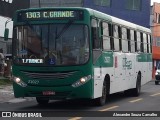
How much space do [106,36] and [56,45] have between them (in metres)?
2.52

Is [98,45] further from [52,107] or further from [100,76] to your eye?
[52,107]

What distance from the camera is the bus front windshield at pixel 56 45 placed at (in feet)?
50.3

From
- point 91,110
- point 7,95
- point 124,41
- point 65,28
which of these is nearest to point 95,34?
point 65,28

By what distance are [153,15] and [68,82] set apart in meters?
60.8

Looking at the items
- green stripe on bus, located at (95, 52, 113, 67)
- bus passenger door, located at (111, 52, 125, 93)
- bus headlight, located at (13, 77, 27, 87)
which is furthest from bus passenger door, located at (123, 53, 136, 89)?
bus headlight, located at (13, 77, 27, 87)

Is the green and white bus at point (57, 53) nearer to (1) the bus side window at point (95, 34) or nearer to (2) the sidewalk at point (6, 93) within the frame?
(1) the bus side window at point (95, 34)

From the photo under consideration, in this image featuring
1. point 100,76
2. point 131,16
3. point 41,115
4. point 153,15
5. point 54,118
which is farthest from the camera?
point 153,15

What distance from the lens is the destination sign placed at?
15555mm

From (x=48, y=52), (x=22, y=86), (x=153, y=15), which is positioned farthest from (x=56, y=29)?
(x=153, y=15)

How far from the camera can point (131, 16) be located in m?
68.2

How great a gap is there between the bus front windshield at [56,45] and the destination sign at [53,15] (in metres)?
0.25

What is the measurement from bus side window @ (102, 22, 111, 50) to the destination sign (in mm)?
1727

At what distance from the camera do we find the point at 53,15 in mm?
15656

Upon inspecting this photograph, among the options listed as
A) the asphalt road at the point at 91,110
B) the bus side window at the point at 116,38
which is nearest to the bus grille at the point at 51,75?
the asphalt road at the point at 91,110
